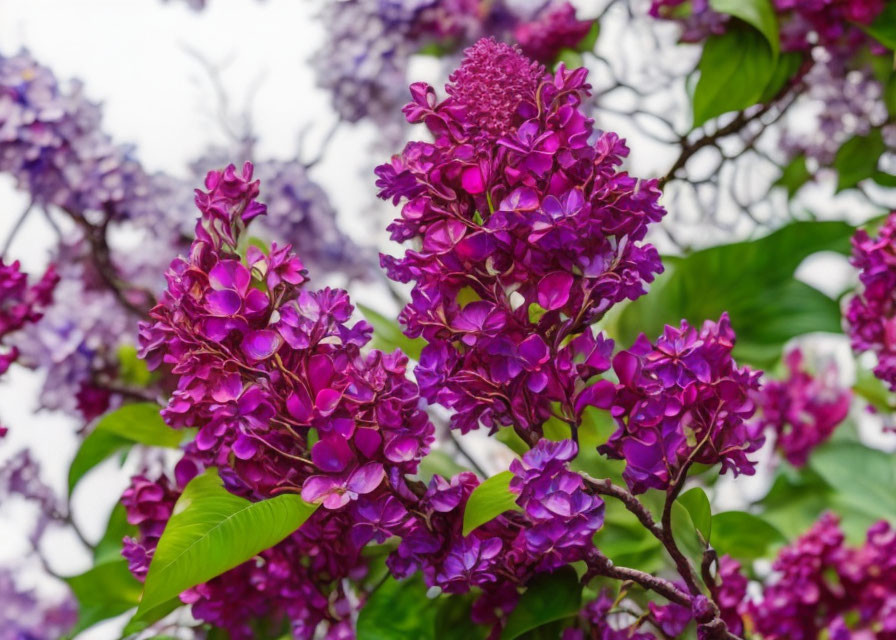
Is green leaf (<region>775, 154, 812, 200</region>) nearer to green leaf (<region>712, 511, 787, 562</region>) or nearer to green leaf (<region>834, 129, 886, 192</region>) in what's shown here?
green leaf (<region>834, 129, 886, 192</region>)

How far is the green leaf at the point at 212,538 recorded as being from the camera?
29cm

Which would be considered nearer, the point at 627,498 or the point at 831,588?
A: the point at 627,498

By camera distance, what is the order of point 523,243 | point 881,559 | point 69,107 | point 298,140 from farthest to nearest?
1. point 298,140
2. point 69,107
3. point 881,559
4. point 523,243

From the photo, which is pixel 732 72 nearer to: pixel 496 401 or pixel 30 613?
pixel 496 401

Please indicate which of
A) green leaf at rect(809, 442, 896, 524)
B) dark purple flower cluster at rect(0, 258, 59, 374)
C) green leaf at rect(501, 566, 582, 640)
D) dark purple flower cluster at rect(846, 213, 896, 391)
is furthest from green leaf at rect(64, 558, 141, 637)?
green leaf at rect(809, 442, 896, 524)

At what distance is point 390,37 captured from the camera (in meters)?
0.71

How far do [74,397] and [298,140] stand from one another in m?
0.23

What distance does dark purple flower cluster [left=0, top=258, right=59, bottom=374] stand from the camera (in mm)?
456

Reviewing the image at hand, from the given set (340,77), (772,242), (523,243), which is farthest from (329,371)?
(340,77)

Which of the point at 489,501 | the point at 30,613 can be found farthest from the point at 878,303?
the point at 30,613

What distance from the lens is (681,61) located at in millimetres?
768

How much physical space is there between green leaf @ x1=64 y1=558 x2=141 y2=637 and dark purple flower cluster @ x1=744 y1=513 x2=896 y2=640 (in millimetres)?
287

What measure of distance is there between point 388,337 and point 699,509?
172mm

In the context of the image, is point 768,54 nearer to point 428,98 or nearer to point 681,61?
point 681,61
